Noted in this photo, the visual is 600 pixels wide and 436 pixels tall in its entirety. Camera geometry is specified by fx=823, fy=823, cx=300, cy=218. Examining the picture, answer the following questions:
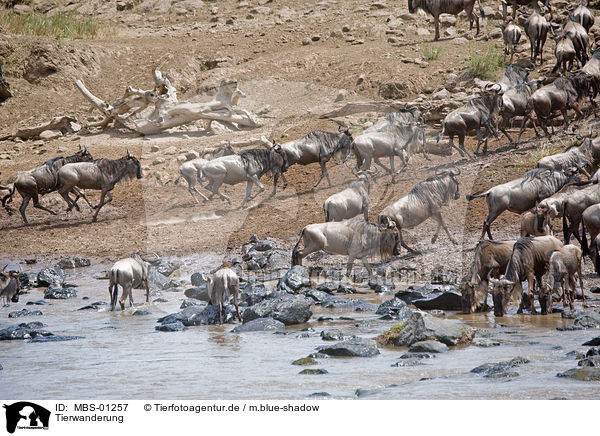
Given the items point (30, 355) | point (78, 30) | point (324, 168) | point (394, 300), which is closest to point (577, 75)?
point (324, 168)

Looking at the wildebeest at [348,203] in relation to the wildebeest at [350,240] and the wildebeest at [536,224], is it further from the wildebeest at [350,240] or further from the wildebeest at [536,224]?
the wildebeest at [536,224]

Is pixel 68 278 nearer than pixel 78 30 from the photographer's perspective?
Yes

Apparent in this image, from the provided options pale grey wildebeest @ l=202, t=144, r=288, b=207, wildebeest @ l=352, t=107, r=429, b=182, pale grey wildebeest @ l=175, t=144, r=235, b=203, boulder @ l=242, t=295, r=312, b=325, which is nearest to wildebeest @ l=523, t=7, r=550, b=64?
wildebeest @ l=352, t=107, r=429, b=182

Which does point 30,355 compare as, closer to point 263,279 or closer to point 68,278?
point 263,279

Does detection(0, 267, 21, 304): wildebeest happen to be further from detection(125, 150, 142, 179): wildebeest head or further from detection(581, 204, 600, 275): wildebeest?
detection(581, 204, 600, 275): wildebeest

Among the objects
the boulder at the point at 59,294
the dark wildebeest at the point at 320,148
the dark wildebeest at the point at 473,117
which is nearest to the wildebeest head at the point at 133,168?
the dark wildebeest at the point at 320,148

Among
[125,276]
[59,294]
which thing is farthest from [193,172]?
[125,276]

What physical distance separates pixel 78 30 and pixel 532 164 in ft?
61.4

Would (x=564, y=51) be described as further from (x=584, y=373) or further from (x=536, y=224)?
(x=584, y=373)

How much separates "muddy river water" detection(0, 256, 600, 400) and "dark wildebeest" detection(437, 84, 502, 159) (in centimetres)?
744

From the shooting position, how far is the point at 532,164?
15070 mm

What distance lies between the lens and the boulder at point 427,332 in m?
7.56

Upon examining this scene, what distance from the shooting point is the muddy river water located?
593 cm
